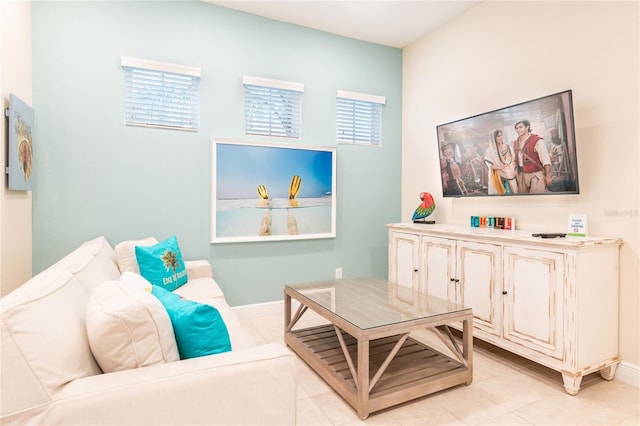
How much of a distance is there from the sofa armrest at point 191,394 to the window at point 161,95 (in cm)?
260

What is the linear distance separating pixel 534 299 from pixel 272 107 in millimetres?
2871

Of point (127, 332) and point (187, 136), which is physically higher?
point (187, 136)

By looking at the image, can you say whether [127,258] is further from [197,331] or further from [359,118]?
[359,118]

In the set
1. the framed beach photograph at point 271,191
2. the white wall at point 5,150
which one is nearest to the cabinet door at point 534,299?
the framed beach photograph at point 271,191

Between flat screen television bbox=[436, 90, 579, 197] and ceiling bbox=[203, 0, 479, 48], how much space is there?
1.18 m

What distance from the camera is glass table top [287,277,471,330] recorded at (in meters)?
2.08

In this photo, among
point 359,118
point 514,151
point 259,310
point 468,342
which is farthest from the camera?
point 359,118

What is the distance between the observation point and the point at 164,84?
10.6ft

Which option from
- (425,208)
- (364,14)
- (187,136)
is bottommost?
(425,208)

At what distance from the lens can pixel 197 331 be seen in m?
1.34

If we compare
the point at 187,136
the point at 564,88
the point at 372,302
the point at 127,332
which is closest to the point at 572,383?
the point at 372,302

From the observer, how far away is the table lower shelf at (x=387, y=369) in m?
2.01

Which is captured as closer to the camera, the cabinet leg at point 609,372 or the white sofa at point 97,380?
the white sofa at point 97,380

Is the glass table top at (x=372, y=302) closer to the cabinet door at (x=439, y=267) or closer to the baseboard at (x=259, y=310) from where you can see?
the cabinet door at (x=439, y=267)
